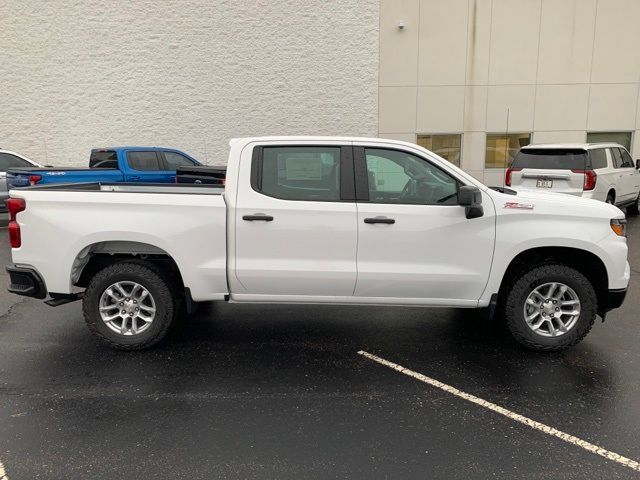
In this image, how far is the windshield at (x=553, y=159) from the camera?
990cm

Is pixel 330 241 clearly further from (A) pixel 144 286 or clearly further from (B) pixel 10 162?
(B) pixel 10 162

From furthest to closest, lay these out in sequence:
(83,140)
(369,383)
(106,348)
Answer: (83,140)
(106,348)
(369,383)

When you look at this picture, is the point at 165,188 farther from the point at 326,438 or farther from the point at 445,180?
the point at 326,438

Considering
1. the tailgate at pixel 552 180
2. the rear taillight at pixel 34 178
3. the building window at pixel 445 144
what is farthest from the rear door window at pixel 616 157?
the rear taillight at pixel 34 178

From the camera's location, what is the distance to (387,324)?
5.21 m

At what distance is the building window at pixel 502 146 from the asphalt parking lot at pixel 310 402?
12.0 metres

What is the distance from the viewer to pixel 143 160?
12.2 metres

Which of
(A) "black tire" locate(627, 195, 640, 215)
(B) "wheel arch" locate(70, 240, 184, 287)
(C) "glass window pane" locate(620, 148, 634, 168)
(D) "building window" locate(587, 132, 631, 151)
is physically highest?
(D) "building window" locate(587, 132, 631, 151)

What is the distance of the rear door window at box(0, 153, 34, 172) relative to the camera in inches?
467

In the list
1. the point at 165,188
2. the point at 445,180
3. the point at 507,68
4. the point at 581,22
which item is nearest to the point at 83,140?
the point at 165,188

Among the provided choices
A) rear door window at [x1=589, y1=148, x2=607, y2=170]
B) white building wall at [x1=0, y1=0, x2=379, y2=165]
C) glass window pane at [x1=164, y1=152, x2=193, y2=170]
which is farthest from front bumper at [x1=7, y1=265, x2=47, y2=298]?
white building wall at [x1=0, y1=0, x2=379, y2=165]

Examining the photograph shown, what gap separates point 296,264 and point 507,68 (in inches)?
569

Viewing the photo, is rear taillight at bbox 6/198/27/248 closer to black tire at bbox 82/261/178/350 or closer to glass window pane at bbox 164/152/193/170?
black tire at bbox 82/261/178/350

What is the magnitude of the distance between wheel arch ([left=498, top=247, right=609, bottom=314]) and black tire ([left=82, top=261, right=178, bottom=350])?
10.2ft
